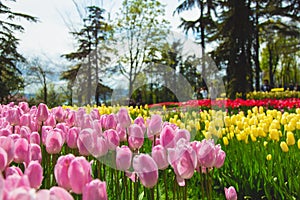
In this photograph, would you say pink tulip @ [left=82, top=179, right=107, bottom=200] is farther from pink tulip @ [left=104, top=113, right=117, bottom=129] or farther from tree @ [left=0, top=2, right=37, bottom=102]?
tree @ [left=0, top=2, right=37, bottom=102]

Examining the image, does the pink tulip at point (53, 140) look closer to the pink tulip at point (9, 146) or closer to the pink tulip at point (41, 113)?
the pink tulip at point (9, 146)

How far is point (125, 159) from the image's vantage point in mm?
1069

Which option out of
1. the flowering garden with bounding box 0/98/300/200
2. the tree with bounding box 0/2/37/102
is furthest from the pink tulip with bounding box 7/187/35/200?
the tree with bounding box 0/2/37/102

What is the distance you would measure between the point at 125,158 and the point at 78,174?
1.09 feet

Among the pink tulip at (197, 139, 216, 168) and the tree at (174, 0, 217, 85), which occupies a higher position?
the tree at (174, 0, 217, 85)

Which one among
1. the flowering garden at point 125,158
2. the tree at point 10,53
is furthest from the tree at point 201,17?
the flowering garden at point 125,158

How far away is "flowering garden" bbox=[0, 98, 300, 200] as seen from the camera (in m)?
0.78

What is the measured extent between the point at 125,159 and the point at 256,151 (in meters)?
1.94

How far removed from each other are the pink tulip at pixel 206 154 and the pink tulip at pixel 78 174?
43 cm

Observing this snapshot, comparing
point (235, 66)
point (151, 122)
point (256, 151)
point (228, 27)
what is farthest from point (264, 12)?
point (151, 122)

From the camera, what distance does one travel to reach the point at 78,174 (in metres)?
0.75

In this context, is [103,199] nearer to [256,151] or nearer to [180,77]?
[256,151]

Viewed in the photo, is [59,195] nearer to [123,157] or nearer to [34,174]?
[34,174]

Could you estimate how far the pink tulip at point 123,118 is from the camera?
1.51 metres
